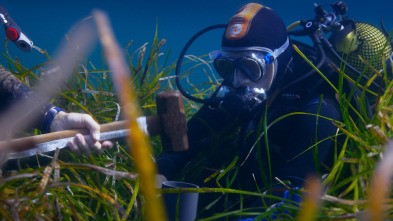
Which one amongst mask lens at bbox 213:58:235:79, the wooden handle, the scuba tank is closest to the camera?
the wooden handle

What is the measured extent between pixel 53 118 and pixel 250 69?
1914 mm

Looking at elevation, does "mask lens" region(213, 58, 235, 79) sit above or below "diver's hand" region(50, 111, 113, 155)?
above

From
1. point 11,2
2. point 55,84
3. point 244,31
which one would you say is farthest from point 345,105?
point 11,2

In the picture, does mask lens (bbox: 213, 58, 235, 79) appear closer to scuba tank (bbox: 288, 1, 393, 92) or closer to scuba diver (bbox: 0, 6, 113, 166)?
scuba tank (bbox: 288, 1, 393, 92)

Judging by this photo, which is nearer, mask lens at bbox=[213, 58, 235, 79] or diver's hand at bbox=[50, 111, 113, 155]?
diver's hand at bbox=[50, 111, 113, 155]

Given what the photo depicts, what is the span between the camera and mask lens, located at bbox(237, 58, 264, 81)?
2818mm

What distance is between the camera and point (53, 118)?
221 cm

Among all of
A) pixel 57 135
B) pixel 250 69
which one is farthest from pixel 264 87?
pixel 57 135

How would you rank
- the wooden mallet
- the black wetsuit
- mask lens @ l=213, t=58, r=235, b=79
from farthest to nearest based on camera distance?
mask lens @ l=213, t=58, r=235, b=79
the black wetsuit
the wooden mallet

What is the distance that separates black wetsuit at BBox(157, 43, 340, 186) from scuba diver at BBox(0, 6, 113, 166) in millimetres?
1098

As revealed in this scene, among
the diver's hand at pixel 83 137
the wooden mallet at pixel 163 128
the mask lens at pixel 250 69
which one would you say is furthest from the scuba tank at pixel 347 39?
the diver's hand at pixel 83 137

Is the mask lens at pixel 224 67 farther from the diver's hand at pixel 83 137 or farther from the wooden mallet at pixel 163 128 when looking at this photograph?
the diver's hand at pixel 83 137

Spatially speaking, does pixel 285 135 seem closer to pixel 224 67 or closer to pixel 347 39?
pixel 224 67

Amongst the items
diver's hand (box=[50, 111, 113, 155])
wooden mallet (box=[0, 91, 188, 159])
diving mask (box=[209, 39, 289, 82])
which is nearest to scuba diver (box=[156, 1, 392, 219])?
diving mask (box=[209, 39, 289, 82])
